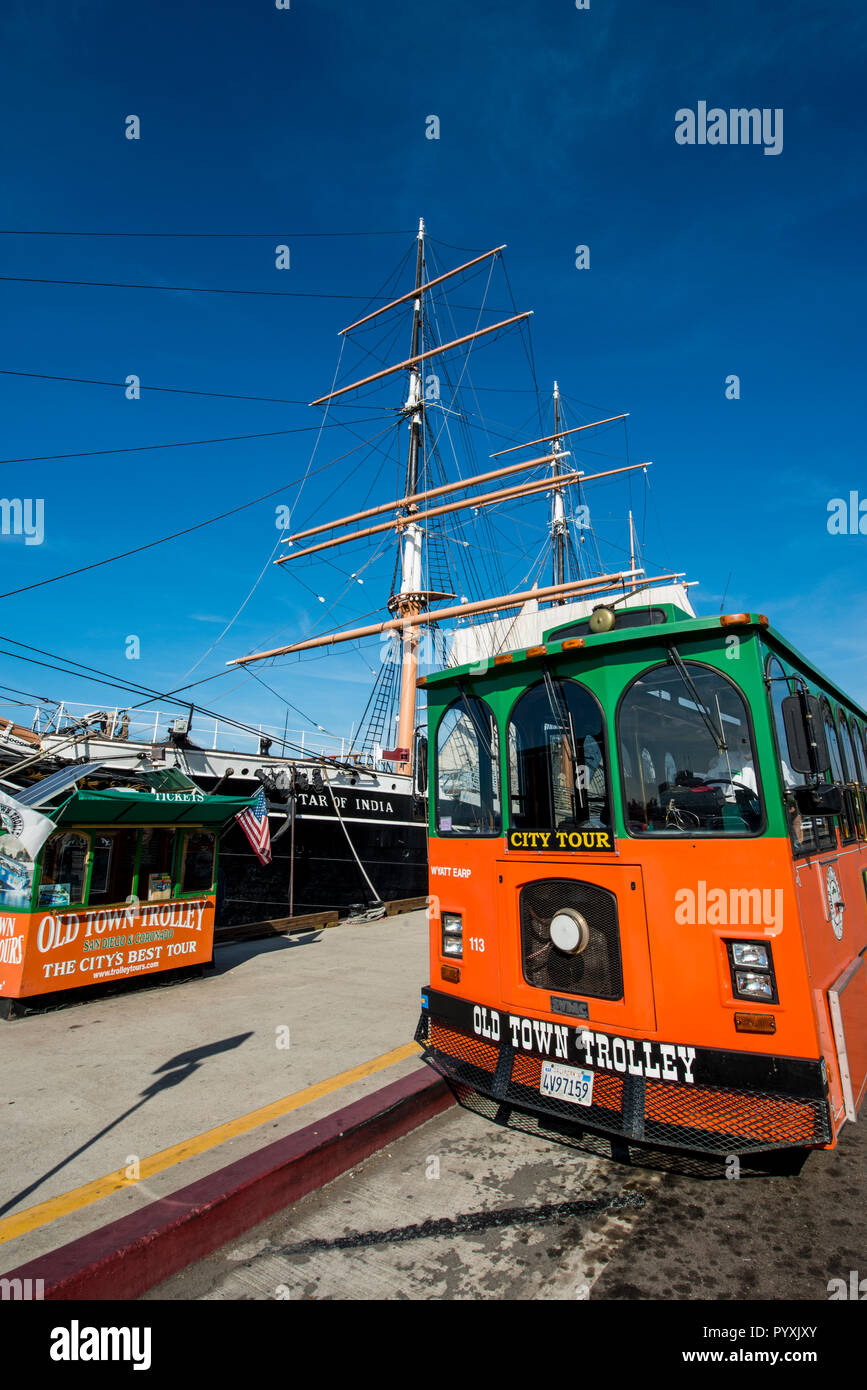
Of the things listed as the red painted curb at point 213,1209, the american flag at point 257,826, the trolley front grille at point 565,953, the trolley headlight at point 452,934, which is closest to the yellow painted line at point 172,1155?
the red painted curb at point 213,1209

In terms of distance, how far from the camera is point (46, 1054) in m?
5.76

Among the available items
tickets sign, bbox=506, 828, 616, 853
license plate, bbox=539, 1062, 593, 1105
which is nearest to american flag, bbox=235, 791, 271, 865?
tickets sign, bbox=506, 828, 616, 853

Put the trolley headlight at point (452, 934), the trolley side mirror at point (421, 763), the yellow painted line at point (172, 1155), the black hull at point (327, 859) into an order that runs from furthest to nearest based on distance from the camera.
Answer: the black hull at point (327, 859)
the trolley side mirror at point (421, 763)
the trolley headlight at point (452, 934)
the yellow painted line at point (172, 1155)

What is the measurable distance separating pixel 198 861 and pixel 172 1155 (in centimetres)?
499

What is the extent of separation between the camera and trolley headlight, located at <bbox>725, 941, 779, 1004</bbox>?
11.3 ft

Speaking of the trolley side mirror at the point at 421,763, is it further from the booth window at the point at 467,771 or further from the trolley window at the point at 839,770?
the trolley window at the point at 839,770

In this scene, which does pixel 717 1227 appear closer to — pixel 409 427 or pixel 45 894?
pixel 45 894

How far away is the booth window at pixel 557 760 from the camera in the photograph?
428 centimetres

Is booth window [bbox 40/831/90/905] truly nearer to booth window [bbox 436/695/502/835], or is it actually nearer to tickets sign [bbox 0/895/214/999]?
tickets sign [bbox 0/895/214/999]

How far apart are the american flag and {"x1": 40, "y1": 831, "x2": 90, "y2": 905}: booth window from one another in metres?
2.55

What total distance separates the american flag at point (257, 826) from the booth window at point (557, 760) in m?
5.93

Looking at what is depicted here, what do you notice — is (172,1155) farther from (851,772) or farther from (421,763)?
(851,772)

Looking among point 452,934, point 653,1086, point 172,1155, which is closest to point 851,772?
point 653,1086
